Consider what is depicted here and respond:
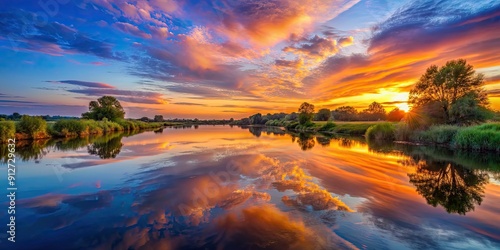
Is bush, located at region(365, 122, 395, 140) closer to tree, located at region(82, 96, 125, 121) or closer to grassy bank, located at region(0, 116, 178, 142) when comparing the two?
grassy bank, located at region(0, 116, 178, 142)

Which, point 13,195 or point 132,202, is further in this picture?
point 13,195

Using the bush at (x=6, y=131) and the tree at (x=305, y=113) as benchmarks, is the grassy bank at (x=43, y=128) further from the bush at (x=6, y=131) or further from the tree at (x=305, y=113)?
the tree at (x=305, y=113)

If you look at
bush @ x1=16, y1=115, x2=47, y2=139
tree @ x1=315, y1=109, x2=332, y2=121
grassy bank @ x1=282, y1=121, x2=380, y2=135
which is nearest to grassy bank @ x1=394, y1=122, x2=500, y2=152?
grassy bank @ x1=282, y1=121, x2=380, y2=135

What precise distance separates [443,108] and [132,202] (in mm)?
37265

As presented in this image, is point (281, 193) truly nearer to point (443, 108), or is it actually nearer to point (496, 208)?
point (496, 208)

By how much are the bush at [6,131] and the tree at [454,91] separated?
1903 inches

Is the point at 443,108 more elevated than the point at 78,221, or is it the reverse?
the point at 443,108

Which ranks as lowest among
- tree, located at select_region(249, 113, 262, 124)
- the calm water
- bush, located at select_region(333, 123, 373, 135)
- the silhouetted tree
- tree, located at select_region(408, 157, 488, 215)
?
the silhouetted tree

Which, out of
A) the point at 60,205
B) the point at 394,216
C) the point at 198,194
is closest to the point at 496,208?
the point at 394,216

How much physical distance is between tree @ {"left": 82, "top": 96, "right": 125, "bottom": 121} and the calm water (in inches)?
2058

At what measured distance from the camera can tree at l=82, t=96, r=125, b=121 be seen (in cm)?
5675

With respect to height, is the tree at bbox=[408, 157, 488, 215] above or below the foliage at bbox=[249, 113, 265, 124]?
below

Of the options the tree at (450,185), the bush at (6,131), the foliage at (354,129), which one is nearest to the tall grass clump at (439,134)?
the tree at (450,185)

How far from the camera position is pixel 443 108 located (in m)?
29.7
